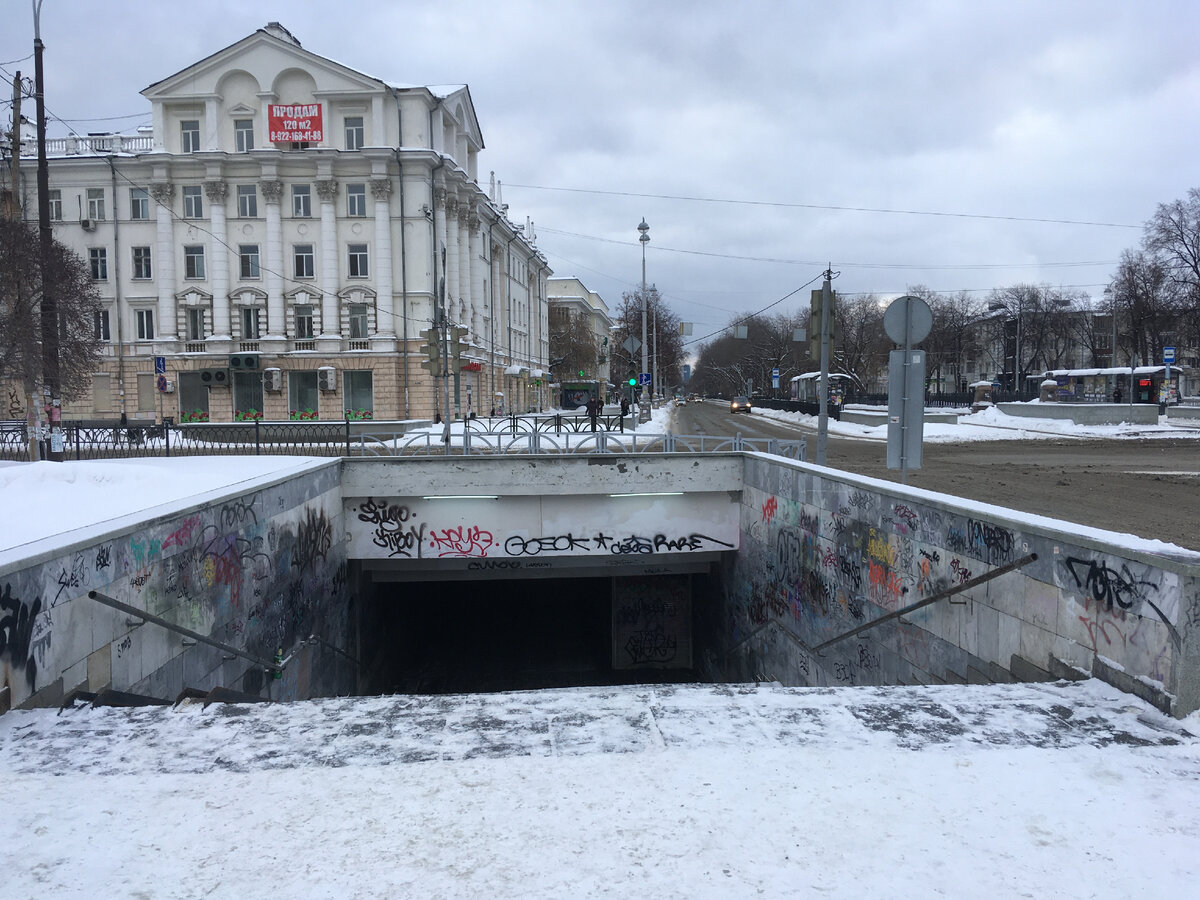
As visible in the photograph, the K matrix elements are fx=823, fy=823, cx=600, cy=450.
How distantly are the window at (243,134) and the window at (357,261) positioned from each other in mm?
6211

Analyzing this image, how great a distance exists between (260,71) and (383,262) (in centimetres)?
960

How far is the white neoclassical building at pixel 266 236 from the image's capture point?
1410 inches

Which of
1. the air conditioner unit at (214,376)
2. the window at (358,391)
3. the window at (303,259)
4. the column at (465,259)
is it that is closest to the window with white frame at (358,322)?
the window at (358,391)

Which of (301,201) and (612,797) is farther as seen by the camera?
(301,201)

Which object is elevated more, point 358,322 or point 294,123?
point 294,123

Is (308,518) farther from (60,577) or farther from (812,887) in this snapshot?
(812,887)

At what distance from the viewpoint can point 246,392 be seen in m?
37.0

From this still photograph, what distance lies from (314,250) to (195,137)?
7172 millimetres

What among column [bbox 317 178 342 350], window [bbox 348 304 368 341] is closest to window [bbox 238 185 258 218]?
column [bbox 317 178 342 350]

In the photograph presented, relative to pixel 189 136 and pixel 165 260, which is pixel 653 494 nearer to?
pixel 165 260

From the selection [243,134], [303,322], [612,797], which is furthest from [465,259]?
[612,797]

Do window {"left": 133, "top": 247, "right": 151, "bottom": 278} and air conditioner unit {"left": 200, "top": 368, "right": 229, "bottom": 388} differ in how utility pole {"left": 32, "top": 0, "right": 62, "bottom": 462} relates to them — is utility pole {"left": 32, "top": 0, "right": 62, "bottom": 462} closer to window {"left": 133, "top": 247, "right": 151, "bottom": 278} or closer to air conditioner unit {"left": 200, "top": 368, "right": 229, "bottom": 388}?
air conditioner unit {"left": 200, "top": 368, "right": 229, "bottom": 388}

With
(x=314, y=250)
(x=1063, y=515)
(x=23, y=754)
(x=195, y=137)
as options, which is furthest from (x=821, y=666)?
(x=195, y=137)

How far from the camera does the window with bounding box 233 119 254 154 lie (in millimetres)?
36188
